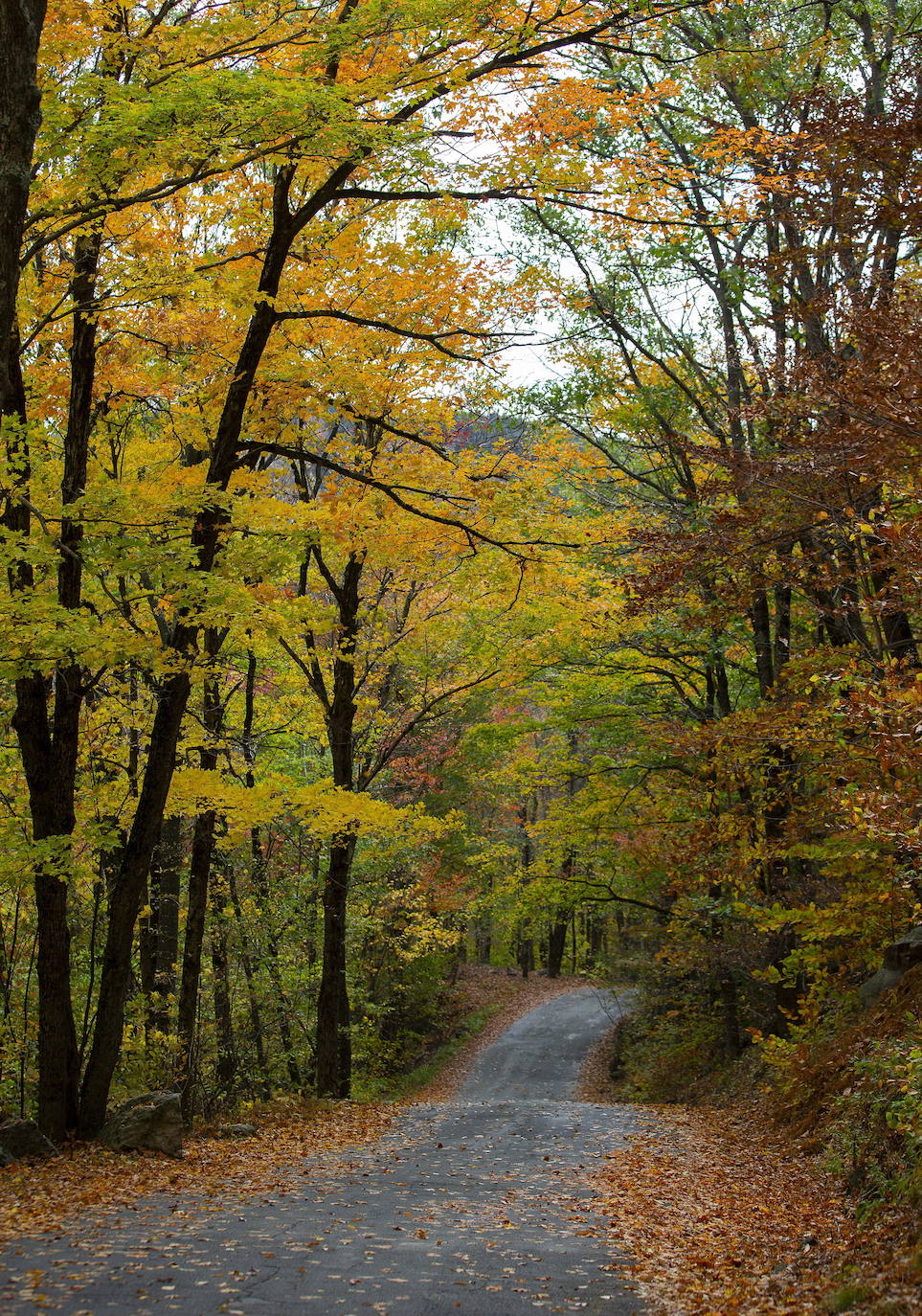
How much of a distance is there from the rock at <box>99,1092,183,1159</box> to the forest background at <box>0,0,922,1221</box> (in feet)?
1.06

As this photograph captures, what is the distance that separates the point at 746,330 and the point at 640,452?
15.1 feet

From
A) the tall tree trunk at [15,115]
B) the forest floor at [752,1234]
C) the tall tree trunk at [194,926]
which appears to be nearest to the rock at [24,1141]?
the tall tree trunk at [194,926]

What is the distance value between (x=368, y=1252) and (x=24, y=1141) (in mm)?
4113

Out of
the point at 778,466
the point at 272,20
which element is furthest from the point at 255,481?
the point at 778,466

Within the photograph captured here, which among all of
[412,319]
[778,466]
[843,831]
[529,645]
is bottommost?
[843,831]

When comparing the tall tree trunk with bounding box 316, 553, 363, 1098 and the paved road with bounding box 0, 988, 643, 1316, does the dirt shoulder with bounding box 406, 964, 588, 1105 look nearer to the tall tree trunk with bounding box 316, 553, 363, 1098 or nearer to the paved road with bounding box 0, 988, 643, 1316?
the tall tree trunk with bounding box 316, 553, 363, 1098

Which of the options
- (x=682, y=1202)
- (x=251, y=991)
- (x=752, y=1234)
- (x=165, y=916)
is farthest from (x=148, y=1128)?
(x=165, y=916)

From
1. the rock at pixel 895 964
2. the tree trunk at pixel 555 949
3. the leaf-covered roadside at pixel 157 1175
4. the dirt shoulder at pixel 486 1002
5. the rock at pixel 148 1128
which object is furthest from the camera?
the tree trunk at pixel 555 949

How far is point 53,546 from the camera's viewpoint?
7203 mm

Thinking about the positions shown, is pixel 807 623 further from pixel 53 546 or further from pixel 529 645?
pixel 53 546

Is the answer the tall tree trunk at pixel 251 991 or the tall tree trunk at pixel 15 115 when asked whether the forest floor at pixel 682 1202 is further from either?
the tall tree trunk at pixel 15 115

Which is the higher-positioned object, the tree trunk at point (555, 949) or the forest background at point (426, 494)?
the forest background at point (426, 494)

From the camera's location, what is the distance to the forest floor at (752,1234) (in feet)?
15.3

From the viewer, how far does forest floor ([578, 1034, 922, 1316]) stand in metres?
4.66
